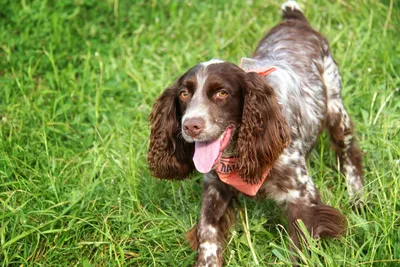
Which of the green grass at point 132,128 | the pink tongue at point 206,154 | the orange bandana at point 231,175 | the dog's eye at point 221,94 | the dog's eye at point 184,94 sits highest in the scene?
the dog's eye at point 221,94

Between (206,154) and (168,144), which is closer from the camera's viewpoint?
(206,154)

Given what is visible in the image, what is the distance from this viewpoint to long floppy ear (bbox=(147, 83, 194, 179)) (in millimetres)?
3996

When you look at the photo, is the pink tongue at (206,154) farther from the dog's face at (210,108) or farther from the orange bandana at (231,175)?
the orange bandana at (231,175)

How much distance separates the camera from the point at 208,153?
3684 millimetres

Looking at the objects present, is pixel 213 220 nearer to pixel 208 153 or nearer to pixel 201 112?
pixel 208 153

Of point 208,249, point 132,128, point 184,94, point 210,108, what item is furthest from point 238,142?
point 132,128

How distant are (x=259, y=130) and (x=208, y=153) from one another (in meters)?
0.32

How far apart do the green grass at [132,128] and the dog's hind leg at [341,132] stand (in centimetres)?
10

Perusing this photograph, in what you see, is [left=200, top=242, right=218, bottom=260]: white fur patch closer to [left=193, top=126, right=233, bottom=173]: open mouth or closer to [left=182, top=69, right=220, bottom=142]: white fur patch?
[left=193, top=126, right=233, bottom=173]: open mouth

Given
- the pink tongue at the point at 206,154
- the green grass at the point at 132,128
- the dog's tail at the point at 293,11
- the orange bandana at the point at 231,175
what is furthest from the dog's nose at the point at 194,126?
the dog's tail at the point at 293,11

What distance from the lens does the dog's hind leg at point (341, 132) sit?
191 inches

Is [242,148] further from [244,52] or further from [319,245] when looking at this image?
[244,52]

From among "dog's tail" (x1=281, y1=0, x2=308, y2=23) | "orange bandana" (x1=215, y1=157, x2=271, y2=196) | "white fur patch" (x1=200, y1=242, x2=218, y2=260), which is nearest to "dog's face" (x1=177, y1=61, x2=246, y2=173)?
"orange bandana" (x1=215, y1=157, x2=271, y2=196)

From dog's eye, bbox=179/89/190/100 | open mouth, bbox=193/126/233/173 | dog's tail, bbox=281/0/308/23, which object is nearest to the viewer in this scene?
open mouth, bbox=193/126/233/173
